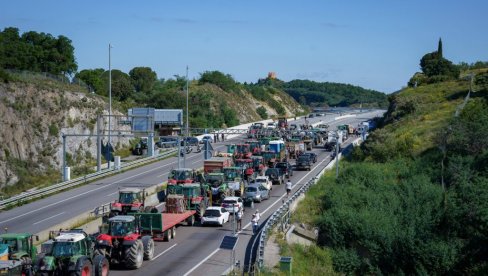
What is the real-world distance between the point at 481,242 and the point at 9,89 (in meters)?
49.0

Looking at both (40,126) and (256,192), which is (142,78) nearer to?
(40,126)

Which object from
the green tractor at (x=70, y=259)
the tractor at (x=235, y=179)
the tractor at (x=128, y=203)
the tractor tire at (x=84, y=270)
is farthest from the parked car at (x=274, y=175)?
the tractor tire at (x=84, y=270)

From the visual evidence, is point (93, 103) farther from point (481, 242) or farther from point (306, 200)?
point (481, 242)

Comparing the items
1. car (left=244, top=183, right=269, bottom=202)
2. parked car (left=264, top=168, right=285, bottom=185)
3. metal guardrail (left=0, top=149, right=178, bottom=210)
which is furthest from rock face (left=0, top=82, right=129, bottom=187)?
car (left=244, top=183, right=269, bottom=202)

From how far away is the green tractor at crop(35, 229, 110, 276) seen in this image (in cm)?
2216

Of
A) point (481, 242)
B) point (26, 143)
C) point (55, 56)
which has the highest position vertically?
point (55, 56)

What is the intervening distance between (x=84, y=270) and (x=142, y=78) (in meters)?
139

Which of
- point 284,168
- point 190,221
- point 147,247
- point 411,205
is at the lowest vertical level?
point 190,221

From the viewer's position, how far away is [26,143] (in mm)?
64125

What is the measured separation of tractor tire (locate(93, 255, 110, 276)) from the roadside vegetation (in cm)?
943

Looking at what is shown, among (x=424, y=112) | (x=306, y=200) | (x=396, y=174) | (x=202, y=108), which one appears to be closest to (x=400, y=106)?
(x=424, y=112)

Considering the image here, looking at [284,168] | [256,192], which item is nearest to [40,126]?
[284,168]

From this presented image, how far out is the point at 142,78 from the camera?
159000 mm

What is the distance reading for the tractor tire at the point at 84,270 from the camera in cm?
2206
